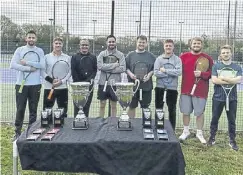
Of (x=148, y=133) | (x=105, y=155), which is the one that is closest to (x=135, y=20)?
(x=148, y=133)

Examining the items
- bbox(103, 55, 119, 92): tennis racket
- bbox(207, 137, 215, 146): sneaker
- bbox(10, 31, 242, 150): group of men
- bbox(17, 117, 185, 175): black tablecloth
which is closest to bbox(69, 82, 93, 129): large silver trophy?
bbox(17, 117, 185, 175): black tablecloth

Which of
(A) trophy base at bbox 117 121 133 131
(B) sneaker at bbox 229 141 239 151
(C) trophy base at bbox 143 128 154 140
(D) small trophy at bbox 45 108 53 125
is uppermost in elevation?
(D) small trophy at bbox 45 108 53 125

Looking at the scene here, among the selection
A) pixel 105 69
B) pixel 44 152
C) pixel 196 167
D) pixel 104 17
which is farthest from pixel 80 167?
pixel 104 17

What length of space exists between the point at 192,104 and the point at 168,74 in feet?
2.35

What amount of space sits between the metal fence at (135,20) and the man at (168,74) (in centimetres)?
101

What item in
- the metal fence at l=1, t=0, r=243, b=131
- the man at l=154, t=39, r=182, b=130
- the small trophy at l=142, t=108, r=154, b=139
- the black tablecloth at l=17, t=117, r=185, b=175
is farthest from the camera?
the metal fence at l=1, t=0, r=243, b=131

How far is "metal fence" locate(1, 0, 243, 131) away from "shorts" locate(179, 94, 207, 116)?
1.23 m

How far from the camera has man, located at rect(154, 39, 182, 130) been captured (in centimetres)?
515

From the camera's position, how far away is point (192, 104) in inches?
216

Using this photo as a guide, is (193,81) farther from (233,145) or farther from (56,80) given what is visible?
(56,80)

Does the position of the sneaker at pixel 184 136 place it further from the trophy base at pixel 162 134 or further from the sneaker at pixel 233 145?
the trophy base at pixel 162 134

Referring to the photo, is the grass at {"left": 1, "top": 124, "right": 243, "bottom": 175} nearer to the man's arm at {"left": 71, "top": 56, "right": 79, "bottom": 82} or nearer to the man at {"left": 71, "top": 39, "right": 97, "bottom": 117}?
the man at {"left": 71, "top": 39, "right": 97, "bottom": 117}

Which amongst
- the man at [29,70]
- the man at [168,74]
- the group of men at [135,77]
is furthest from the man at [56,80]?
the man at [168,74]

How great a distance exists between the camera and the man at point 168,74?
5152 millimetres
